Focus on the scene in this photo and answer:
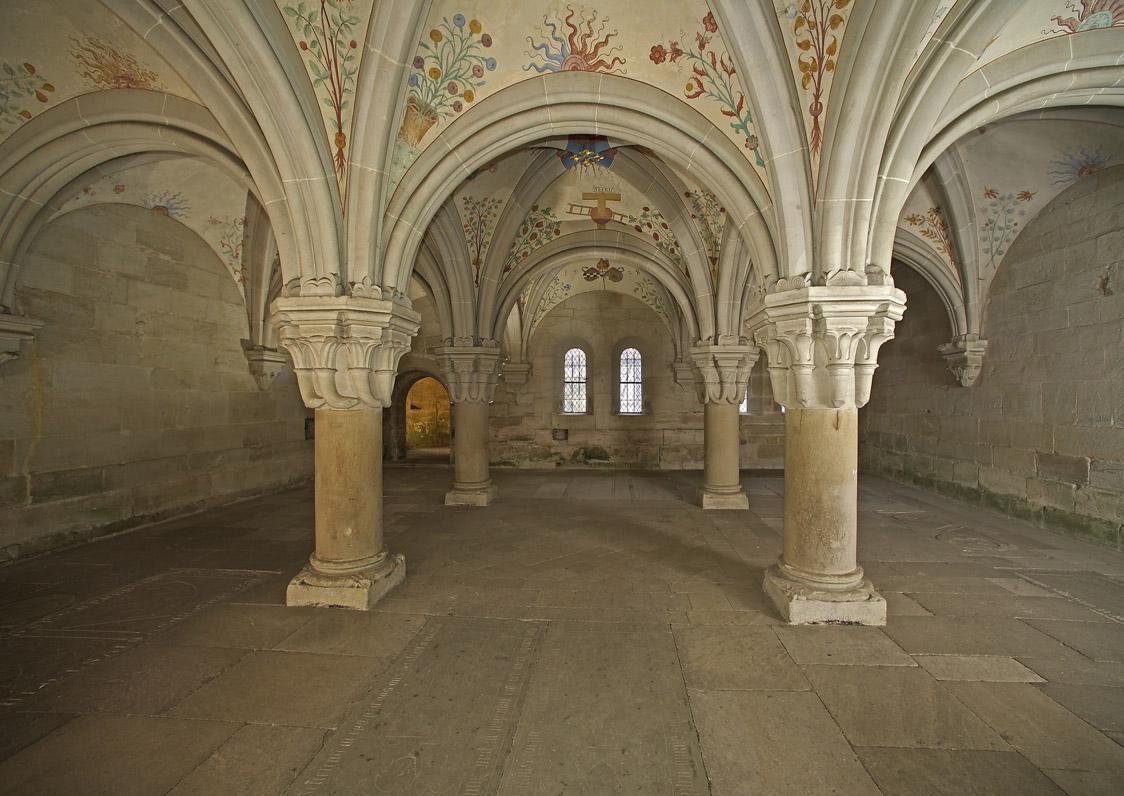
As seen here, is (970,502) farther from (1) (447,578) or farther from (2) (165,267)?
(2) (165,267)

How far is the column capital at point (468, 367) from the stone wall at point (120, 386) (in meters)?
3.18

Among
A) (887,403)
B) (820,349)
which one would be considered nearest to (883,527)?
(820,349)

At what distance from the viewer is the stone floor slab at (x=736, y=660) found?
2.59 m

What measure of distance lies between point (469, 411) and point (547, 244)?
2938 millimetres

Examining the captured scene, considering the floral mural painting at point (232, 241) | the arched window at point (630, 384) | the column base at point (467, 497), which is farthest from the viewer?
the arched window at point (630, 384)

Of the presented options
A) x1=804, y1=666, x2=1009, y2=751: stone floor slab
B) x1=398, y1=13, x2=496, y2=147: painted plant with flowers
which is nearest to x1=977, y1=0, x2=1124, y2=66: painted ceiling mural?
x1=398, y1=13, x2=496, y2=147: painted plant with flowers

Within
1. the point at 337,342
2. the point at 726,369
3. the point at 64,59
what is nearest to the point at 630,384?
the point at 726,369

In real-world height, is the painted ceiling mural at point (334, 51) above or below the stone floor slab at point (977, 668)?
above

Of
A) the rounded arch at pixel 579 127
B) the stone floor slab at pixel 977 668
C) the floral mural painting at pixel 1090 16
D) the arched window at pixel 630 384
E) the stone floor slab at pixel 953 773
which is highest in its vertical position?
the floral mural painting at pixel 1090 16

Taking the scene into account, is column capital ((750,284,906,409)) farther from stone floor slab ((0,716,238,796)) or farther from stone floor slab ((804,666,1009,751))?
stone floor slab ((0,716,238,796))

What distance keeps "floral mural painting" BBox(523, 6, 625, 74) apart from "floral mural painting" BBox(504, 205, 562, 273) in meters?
3.23

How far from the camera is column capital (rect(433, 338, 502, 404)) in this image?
7.05 metres

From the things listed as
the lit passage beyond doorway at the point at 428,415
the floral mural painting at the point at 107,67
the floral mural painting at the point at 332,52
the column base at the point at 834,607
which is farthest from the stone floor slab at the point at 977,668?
the lit passage beyond doorway at the point at 428,415

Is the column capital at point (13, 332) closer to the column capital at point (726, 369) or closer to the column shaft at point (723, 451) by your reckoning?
the column capital at point (726, 369)
